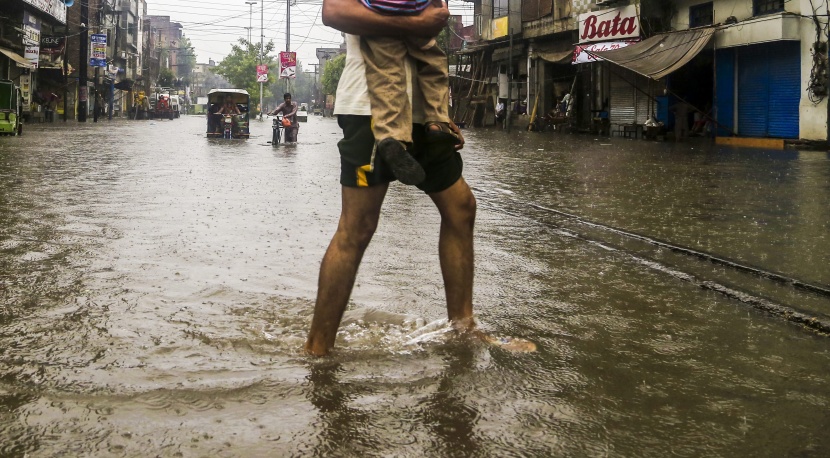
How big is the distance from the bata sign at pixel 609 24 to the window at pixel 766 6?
4571mm

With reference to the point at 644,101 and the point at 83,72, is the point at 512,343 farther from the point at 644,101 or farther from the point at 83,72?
the point at 83,72

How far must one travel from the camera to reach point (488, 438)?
79.1 inches

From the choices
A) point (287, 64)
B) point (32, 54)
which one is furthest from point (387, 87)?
point (287, 64)

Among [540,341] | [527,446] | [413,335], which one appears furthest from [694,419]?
[413,335]

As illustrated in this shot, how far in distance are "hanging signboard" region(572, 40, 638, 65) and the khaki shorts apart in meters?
23.6

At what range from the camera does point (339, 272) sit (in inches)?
107

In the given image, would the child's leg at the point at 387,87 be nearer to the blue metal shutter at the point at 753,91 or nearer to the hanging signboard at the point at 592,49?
the blue metal shutter at the point at 753,91

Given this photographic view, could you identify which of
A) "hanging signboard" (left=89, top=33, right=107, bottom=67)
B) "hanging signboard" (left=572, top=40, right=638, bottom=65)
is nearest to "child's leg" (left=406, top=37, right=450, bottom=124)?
"hanging signboard" (left=572, top=40, right=638, bottom=65)

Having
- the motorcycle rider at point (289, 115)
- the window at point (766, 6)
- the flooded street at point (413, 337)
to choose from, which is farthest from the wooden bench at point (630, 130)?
the flooded street at point (413, 337)

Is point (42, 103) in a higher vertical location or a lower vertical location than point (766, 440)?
higher

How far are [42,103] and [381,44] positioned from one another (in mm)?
43532

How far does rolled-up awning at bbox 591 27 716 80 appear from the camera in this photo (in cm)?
2120

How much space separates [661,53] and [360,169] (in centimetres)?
2153

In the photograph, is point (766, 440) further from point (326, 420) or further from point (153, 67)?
point (153, 67)
